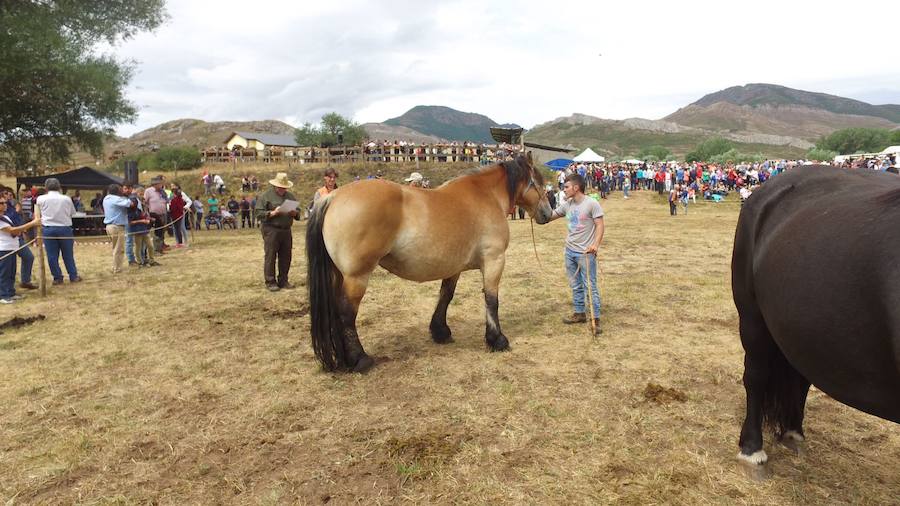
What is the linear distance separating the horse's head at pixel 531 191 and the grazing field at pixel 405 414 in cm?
153

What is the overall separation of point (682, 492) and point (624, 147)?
14979 centimetres

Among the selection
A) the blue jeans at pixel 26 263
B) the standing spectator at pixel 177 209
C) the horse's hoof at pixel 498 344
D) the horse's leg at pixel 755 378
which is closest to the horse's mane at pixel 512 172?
the horse's hoof at pixel 498 344

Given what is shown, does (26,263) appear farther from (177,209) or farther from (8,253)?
(177,209)

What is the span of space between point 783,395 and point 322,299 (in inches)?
153

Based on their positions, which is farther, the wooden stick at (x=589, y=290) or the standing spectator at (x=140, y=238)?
the standing spectator at (x=140, y=238)

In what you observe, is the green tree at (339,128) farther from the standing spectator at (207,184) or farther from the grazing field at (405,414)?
the grazing field at (405,414)

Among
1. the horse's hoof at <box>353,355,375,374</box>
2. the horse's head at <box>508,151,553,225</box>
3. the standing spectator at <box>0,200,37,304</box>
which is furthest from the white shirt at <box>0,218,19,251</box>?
the horse's head at <box>508,151,553,225</box>

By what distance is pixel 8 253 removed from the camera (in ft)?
24.5

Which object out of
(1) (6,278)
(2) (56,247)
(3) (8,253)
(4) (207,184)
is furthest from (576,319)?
(4) (207,184)

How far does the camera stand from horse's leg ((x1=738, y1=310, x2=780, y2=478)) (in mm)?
3057

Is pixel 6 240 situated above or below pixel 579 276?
above

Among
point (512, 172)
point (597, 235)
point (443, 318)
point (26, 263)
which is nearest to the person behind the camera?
point (443, 318)

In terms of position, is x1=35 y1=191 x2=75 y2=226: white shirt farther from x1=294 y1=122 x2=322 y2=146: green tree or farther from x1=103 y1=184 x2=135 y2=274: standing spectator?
x1=294 y1=122 x2=322 y2=146: green tree

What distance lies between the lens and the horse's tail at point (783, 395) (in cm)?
319
